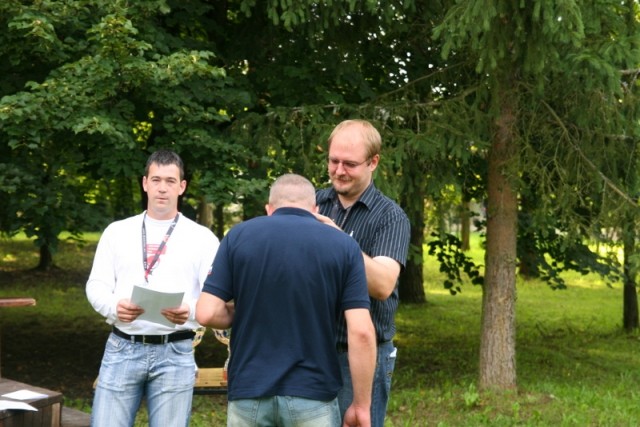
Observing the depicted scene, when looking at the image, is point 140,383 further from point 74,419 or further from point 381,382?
point 74,419

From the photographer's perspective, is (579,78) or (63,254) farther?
(63,254)

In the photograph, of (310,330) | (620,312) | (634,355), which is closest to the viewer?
(310,330)

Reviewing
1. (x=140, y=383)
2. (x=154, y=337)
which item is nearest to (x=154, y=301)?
(x=154, y=337)

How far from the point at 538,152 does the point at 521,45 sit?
1.75m

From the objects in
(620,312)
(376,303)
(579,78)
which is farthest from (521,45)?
(620,312)

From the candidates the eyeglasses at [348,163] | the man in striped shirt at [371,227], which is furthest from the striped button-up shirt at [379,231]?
the eyeglasses at [348,163]

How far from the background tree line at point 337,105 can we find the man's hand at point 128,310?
3750mm

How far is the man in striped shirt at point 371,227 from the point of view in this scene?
3.58m

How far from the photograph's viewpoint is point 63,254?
82.5ft

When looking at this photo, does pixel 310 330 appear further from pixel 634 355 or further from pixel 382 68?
pixel 634 355

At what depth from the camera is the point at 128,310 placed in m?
4.02

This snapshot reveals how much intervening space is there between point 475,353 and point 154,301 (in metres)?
10.0

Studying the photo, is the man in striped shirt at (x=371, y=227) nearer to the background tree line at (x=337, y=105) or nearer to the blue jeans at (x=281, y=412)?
the blue jeans at (x=281, y=412)

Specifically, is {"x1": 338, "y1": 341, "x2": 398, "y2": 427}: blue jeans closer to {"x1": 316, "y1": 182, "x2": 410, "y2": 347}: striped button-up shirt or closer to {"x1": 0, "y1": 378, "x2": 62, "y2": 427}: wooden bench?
{"x1": 316, "y1": 182, "x2": 410, "y2": 347}: striped button-up shirt
